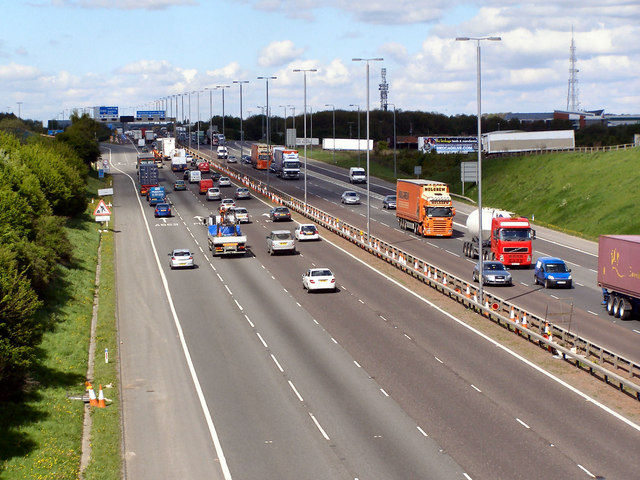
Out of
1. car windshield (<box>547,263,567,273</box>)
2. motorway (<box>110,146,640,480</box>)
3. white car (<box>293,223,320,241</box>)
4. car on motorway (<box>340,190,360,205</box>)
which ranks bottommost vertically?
motorway (<box>110,146,640,480</box>)

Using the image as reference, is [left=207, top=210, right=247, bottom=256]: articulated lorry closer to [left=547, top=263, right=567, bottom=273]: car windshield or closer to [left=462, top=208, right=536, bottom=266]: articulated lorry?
[left=462, top=208, right=536, bottom=266]: articulated lorry

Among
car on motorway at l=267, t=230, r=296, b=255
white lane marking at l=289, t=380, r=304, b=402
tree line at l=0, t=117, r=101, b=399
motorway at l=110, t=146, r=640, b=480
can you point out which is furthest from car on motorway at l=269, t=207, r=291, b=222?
white lane marking at l=289, t=380, r=304, b=402

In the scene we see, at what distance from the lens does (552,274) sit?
5266cm

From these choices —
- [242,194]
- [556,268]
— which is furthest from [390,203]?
[556,268]

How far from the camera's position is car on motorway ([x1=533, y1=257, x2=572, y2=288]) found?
52.5 meters

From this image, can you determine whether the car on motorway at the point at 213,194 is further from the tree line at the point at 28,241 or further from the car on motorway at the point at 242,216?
the car on motorway at the point at 242,216

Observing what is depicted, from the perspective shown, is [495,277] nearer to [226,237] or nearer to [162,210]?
[226,237]

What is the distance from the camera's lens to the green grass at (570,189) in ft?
265

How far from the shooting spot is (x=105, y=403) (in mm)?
31906

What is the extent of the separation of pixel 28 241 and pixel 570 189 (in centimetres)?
5983

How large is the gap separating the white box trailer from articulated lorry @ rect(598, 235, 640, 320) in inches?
3323

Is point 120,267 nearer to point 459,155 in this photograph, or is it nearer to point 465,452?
point 465,452

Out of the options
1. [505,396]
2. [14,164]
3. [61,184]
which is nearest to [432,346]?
[505,396]

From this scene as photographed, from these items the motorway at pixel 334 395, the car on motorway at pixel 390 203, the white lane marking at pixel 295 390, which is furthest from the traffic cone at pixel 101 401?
the car on motorway at pixel 390 203
